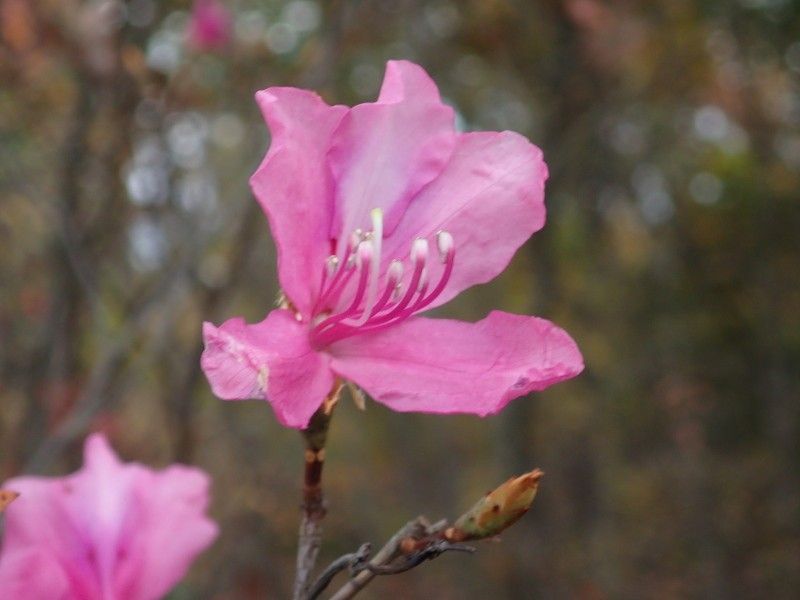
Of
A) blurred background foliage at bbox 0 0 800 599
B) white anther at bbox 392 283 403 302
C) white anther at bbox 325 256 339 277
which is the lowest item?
blurred background foliage at bbox 0 0 800 599

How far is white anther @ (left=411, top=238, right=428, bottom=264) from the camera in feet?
3.21

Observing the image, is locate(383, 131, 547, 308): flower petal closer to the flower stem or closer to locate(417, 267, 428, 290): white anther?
locate(417, 267, 428, 290): white anther

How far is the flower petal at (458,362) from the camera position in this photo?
90 centimetres

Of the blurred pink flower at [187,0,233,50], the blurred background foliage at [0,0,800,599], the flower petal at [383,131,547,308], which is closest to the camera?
the flower petal at [383,131,547,308]

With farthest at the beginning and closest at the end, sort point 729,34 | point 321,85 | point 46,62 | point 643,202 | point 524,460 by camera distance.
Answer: point 643,202
point 729,34
point 524,460
point 46,62
point 321,85

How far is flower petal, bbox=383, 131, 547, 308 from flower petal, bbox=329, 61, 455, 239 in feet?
0.06

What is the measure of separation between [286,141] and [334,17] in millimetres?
2217

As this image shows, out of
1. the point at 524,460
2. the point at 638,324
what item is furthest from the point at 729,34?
the point at 638,324

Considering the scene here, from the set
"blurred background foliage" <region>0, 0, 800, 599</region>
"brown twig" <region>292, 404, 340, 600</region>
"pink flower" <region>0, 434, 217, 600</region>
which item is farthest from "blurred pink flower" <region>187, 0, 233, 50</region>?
"brown twig" <region>292, 404, 340, 600</region>

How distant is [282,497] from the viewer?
24.3 feet

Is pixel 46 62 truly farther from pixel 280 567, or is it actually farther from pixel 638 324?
pixel 638 324

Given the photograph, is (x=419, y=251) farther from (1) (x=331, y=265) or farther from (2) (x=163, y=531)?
(2) (x=163, y=531)

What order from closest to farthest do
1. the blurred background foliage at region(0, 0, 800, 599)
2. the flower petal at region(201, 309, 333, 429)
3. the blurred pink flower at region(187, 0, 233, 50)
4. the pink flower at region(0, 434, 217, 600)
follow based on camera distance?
the flower petal at region(201, 309, 333, 429) < the pink flower at region(0, 434, 217, 600) < the blurred background foliage at region(0, 0, 800, 599) < the blurred pink flower at region(187, 0, 233, 50)

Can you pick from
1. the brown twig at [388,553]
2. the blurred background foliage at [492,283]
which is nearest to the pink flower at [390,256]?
the brown twig at [388,553]
